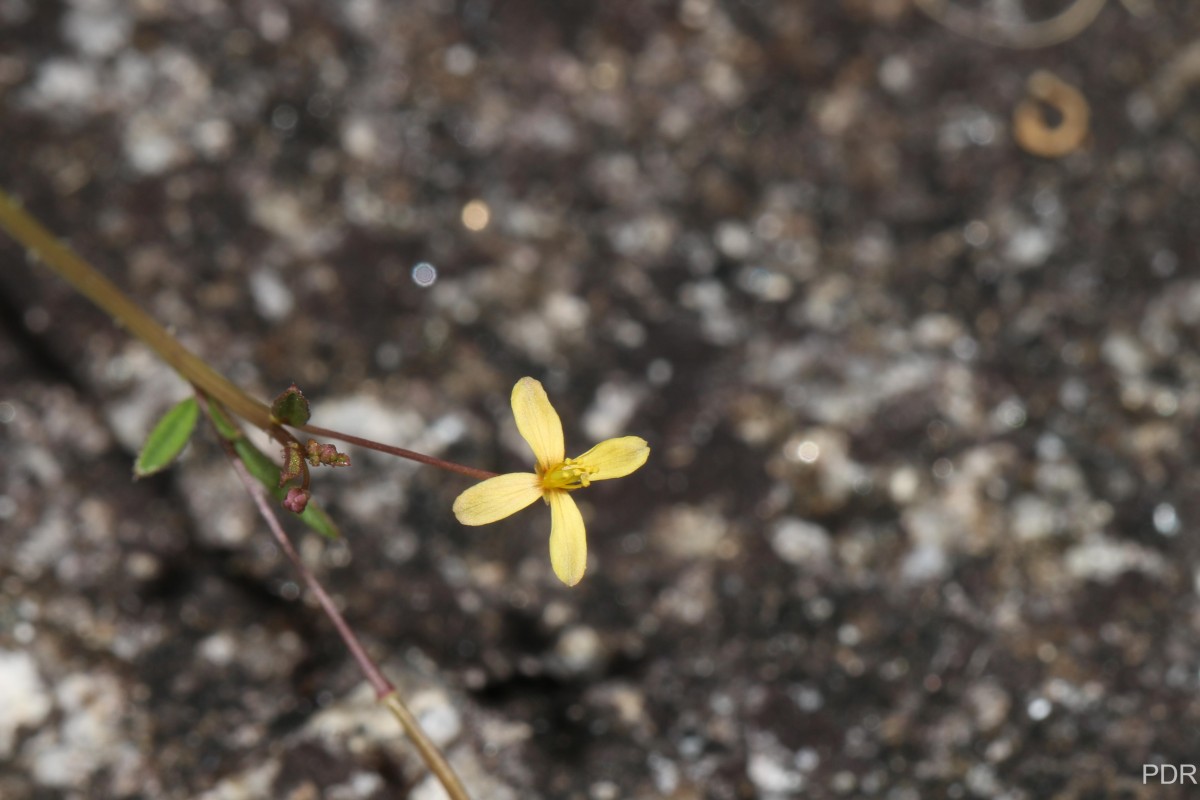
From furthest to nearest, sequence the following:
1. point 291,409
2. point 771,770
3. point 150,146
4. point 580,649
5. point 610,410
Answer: point 150,146
point 610,410
point 580,649
point 771,770
point 291,409

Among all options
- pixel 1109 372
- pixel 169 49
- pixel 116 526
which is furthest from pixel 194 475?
pixel 1109 372

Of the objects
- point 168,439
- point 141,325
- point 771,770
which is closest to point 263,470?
point 168,439

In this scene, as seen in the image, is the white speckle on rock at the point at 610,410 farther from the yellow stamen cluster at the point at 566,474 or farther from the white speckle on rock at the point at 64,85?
the white speckle on rock at the point at 64,85

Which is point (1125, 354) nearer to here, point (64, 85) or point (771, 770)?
point (771, 770)

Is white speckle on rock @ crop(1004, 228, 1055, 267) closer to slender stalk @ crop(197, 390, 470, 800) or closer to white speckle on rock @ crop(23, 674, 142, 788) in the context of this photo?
slender stalk @ crop(197, 390, 470, 800)

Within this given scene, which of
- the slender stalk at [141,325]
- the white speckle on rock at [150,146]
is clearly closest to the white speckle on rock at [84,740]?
the slender stalk at [141,325]

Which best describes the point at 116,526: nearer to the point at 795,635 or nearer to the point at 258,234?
the point at 258,234
